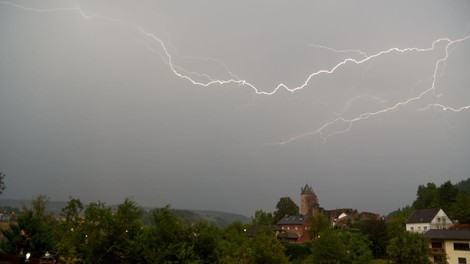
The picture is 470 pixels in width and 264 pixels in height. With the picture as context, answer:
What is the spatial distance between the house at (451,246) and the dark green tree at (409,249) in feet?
14.0

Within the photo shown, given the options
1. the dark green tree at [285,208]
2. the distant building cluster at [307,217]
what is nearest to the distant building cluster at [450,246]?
the distant building cluster at [307,217]

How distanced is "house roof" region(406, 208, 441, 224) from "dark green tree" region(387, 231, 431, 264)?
1925cm

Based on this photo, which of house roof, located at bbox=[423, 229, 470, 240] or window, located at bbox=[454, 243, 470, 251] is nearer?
window, located at bbox=[454, 243, 470, 251]

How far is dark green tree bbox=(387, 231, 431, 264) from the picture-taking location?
26.0m

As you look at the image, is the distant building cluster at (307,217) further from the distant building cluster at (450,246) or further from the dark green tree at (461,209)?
the distant building cluster at (450,246)

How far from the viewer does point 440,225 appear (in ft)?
144

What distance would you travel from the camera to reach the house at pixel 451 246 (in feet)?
97.6

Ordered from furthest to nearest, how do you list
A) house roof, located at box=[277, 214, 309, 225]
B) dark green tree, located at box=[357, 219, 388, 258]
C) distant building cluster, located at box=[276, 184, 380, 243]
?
house roof, located at box=[277, 214, 309, 225], distant building cluster, located at box=[276, 184, 380, 243], dark green tree, located at box=[357, 219, 388, 258]

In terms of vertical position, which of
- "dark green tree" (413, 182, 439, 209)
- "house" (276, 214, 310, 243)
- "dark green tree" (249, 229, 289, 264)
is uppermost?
"dark green tree" (413, 182, 439, 209)

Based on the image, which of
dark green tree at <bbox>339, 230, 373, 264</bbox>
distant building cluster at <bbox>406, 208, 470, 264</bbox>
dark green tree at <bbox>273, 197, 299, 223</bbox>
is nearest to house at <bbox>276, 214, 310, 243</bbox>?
dark green tree at <bbox>273, 197, 299, 223</bbox>

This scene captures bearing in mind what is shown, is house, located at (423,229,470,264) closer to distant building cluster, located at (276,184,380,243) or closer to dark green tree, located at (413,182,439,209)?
distant building cluster, located at (276,184,380,243)

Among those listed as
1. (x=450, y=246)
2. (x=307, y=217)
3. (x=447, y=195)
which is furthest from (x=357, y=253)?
(x=307, y=217)

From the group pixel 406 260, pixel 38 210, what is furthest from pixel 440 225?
pixel 38 210

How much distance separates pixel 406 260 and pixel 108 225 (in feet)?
68.6
